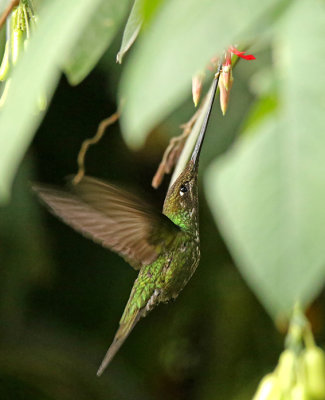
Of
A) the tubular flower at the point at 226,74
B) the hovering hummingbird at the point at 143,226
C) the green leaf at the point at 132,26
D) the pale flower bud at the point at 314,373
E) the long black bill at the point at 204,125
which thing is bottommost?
the pale flower bud at the point at 314,373

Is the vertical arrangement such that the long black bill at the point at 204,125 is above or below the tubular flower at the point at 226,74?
below

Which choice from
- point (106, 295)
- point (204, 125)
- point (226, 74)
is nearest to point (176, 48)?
point (226, 74)

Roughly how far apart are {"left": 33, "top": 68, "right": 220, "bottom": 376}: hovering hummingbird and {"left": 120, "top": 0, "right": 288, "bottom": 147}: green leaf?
23.2 inches

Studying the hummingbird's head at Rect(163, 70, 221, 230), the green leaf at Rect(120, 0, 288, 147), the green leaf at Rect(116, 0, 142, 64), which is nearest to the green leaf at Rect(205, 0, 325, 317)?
the green leaf at Rect(120, 0, 288, 147)

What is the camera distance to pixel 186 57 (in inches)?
24.0

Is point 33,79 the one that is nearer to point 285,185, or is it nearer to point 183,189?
point 285,185

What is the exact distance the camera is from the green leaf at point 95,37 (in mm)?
889

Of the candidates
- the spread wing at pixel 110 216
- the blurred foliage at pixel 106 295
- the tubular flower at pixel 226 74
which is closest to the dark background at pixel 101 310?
the blurred foliage at pixel 106 295

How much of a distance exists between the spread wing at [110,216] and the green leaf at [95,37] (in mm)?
189

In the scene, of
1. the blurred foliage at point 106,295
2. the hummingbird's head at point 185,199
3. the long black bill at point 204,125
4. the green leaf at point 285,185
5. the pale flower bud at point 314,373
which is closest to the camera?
the green leaf at point 285,185

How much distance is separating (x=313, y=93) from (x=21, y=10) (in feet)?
2.48

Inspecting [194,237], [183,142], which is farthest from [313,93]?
[183,142]

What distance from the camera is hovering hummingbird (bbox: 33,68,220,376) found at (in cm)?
126

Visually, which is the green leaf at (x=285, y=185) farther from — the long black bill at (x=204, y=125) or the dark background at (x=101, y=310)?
the dark background at (x=101, y=310)
